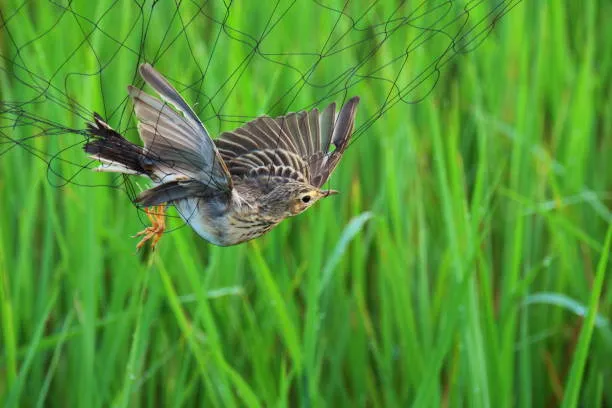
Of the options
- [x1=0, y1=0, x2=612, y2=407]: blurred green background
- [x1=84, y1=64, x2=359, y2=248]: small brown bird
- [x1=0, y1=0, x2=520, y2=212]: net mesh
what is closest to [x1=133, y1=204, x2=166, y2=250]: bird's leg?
[x1=84, y1=64, x2=359, y2=248]: small brown bird

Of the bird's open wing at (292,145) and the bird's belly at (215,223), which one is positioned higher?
the bird's open wing at (292,145)

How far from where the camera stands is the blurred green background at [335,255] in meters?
1.59

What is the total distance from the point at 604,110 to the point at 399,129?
0.90 m

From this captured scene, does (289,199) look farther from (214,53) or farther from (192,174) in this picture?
(214,53)

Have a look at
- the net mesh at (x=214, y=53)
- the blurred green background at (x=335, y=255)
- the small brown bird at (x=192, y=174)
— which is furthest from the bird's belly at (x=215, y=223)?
the net mesh at (x=214, y=53)

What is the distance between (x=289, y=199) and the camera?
56 centimetres

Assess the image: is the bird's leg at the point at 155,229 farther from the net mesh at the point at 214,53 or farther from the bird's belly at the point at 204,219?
the net mesh at the point at 214,53

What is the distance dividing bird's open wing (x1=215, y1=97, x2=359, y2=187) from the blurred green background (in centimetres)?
57

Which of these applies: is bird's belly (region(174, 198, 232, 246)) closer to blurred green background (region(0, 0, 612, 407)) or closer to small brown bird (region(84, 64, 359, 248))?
small brown bird (region(84, 64, 359, 248))

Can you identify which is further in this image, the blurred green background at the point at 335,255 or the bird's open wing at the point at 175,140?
the blurred green background at the point at 335,255

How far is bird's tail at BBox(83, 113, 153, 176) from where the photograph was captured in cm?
48

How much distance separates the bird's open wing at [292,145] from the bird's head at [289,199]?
4 cm

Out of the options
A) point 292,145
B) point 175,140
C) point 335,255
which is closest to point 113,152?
point 175,140

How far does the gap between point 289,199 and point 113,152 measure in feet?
0.37
